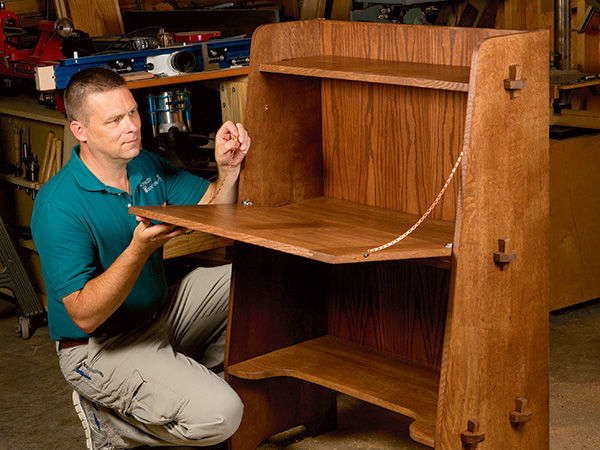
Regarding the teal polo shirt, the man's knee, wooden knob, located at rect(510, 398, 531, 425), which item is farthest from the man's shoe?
wooden knob, located at rect(510, 398, 531, 425)

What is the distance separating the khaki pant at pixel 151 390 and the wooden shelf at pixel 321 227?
470 millimetres

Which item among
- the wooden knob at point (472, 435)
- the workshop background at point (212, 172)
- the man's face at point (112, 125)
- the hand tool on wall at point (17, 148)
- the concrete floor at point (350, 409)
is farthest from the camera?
Answer: the hand tool on wall at point (17, 148)

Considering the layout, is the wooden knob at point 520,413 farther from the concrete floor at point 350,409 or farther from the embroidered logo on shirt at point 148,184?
the embroidered logo on shirt at point 148,184

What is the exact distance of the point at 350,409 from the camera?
2775mm

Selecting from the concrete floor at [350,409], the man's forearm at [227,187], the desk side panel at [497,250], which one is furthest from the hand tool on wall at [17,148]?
the desk side panel at [497,250]

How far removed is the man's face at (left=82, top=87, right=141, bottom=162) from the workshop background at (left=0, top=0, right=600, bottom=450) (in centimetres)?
77

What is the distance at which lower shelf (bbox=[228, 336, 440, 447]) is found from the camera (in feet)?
6.59

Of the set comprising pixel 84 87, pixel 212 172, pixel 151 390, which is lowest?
pixel 151 390

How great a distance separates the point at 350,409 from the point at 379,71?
129 cm

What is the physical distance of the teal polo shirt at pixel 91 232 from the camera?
2162 millimetres

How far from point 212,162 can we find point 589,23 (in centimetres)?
176

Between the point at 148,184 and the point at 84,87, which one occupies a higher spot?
the point at 84,87

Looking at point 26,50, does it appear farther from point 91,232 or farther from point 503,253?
point 503,253

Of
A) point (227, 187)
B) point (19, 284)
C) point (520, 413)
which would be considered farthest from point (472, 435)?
point (19, 284)
